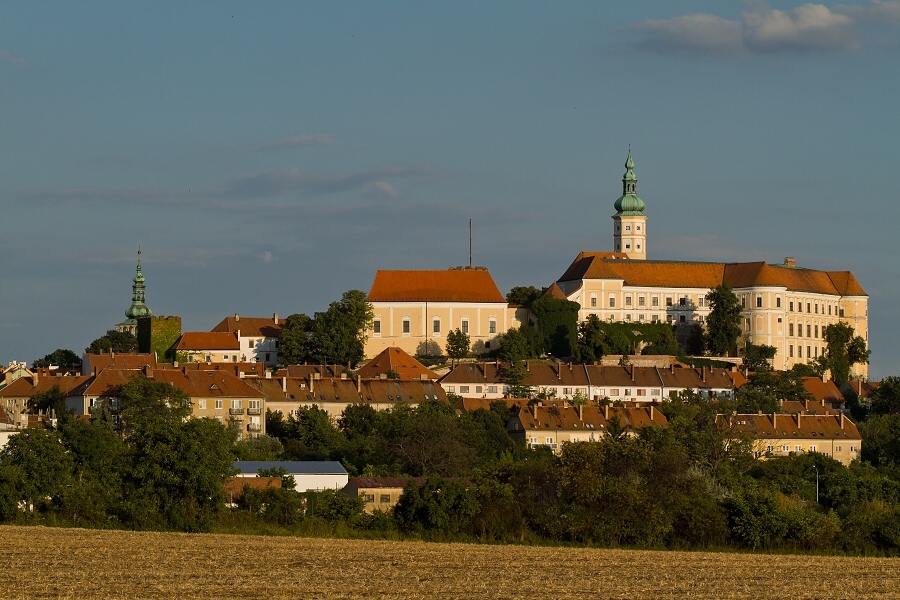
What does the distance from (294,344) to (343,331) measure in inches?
119

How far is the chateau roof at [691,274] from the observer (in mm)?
118500

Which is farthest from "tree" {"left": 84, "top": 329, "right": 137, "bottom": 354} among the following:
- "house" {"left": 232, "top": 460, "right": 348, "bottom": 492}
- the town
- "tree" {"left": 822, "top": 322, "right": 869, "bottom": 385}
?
"house" {"left": 232, "top": 460, "right": 348, "bottom": 492}

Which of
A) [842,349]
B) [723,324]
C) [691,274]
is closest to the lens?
[723,324]

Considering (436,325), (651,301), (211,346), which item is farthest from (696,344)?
(211,346)

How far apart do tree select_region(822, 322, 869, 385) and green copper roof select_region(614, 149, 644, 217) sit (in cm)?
2498

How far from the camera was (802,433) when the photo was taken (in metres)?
86.5

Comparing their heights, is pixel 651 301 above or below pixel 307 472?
above

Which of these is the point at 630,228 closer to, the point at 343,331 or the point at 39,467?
the point at 343,331

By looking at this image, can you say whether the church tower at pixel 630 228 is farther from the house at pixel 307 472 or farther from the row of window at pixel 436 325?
the house at pixel 307 472

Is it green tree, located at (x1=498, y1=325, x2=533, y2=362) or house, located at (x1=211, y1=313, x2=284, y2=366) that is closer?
green tree, located at (x1=498, y1=325, x2=533, y2=362)

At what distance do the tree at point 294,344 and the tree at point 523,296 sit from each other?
12.9 meters

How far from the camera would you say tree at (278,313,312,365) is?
107 meters

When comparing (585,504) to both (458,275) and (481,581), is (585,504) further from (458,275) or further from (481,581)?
(458,275)

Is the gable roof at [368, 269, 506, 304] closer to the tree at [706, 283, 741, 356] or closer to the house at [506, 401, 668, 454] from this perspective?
the tree at [706, 283, 741, 356]
